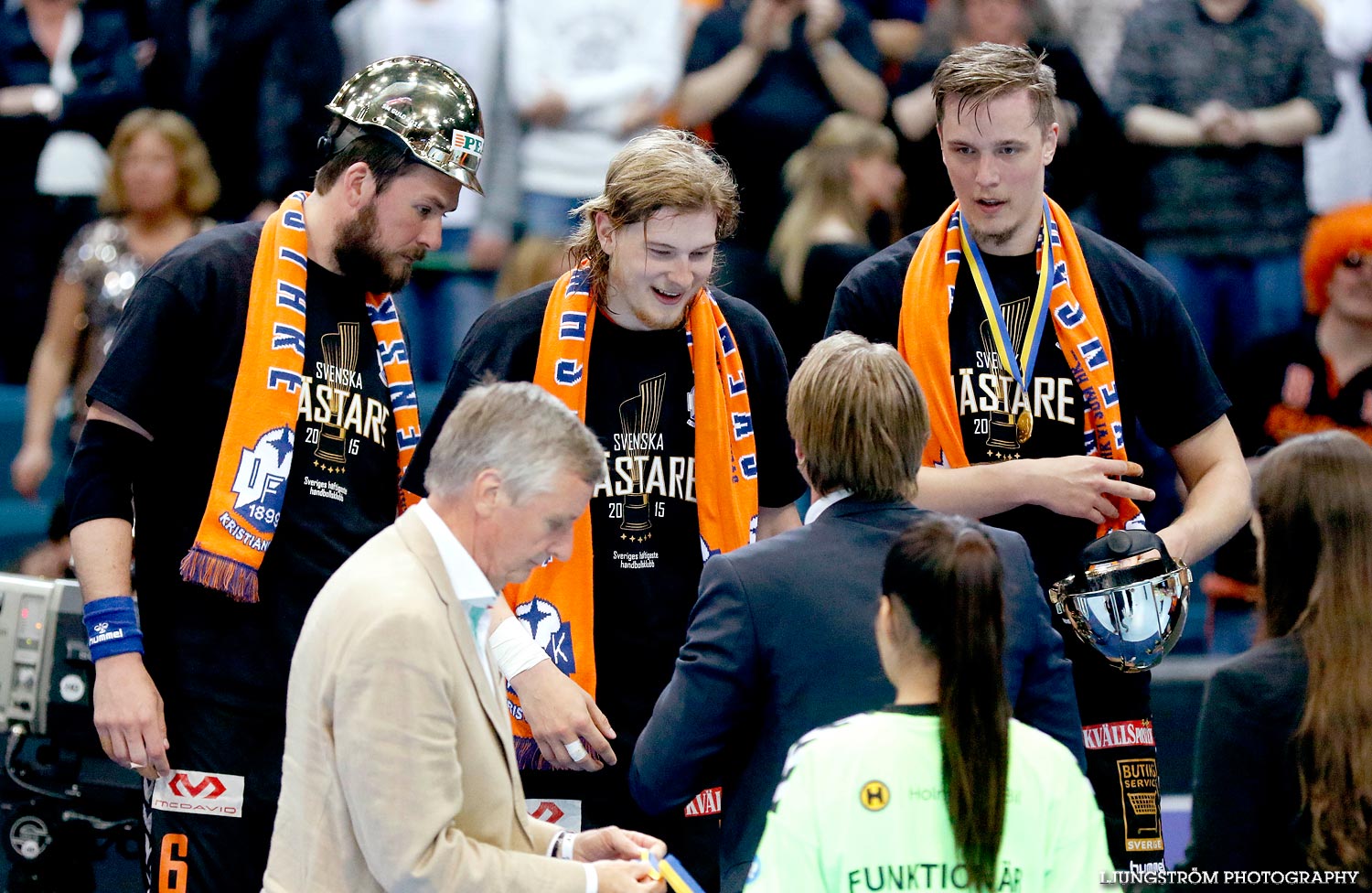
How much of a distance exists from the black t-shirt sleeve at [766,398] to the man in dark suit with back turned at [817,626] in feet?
2.63

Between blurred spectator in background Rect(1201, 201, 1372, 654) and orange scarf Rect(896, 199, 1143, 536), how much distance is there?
2242 millimetres

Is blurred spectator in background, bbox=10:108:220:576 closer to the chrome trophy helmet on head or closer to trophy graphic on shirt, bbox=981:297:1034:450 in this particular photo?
the chrome trophy helmet on head

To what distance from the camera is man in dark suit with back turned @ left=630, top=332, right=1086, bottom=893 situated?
8.90 feet

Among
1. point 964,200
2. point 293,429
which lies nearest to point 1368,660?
point 964,200

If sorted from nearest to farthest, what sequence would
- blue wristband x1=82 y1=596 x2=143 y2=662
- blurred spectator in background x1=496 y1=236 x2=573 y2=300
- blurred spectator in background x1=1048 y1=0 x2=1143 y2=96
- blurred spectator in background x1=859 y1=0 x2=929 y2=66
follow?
blue wristband x1=82 y1=596 x2=143 y2=662 < blurred spectator in background x1=496 y1=236 x2=573 y2=300 < blurred spectator in background x1=1048 y1=0 x2=1143 y2=96 < blurred spectator in background x1=859 y1=0 x2=929 y2=66

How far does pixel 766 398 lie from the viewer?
12.2 feet

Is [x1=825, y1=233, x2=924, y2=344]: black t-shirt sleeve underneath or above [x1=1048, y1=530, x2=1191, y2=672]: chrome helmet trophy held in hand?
above

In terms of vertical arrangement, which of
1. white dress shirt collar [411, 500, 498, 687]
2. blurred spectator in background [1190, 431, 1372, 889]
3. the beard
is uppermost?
the beard

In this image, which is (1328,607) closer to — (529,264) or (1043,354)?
(1043,354)

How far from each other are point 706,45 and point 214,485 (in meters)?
3.76

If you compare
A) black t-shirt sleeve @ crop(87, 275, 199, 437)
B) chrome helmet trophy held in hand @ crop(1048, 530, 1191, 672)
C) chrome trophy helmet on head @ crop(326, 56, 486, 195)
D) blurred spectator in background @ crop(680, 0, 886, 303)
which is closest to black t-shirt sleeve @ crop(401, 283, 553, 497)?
chrome trophy helmet on head @ crop(326, 56, 486, 195)

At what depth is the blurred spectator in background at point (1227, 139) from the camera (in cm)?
669

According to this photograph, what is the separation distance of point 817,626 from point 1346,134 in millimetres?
5668

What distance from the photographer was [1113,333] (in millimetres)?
3709
